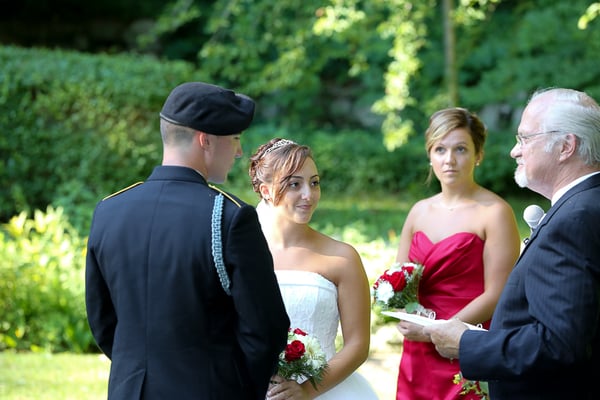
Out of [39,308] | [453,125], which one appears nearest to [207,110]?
[453,125]

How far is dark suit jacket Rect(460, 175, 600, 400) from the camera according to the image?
9.43 feet

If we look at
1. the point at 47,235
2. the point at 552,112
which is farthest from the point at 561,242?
the point at 47,235

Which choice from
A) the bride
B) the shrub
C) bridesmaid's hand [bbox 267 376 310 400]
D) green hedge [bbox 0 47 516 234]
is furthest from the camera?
green hedge [bbox 0 47 516 234]

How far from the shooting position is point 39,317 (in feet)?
29.3

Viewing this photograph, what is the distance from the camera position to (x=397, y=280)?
15.5 ft

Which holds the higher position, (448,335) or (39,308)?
(448,335)

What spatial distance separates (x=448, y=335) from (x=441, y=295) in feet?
5.65

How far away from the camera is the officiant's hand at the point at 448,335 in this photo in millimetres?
3270

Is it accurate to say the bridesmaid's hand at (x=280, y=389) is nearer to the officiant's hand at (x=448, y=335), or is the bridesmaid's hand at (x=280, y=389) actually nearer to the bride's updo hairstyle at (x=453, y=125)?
the officiant's hand at (x=448, y=335)

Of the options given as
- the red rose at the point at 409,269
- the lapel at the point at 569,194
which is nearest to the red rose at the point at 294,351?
the lapel at the point at 569,194

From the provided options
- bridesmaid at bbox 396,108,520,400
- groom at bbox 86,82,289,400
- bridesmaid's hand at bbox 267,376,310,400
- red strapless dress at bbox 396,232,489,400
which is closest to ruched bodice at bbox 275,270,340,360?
bridesmaid's hand at bbox 267,376,310,400

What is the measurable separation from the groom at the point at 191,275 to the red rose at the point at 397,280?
5.13ft

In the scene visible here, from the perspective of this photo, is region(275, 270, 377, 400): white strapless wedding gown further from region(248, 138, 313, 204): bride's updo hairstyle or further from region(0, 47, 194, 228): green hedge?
region(0, 47, 194, 228): green hedge

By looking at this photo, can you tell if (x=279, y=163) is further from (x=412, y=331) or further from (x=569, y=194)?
(x=569, y=194)
